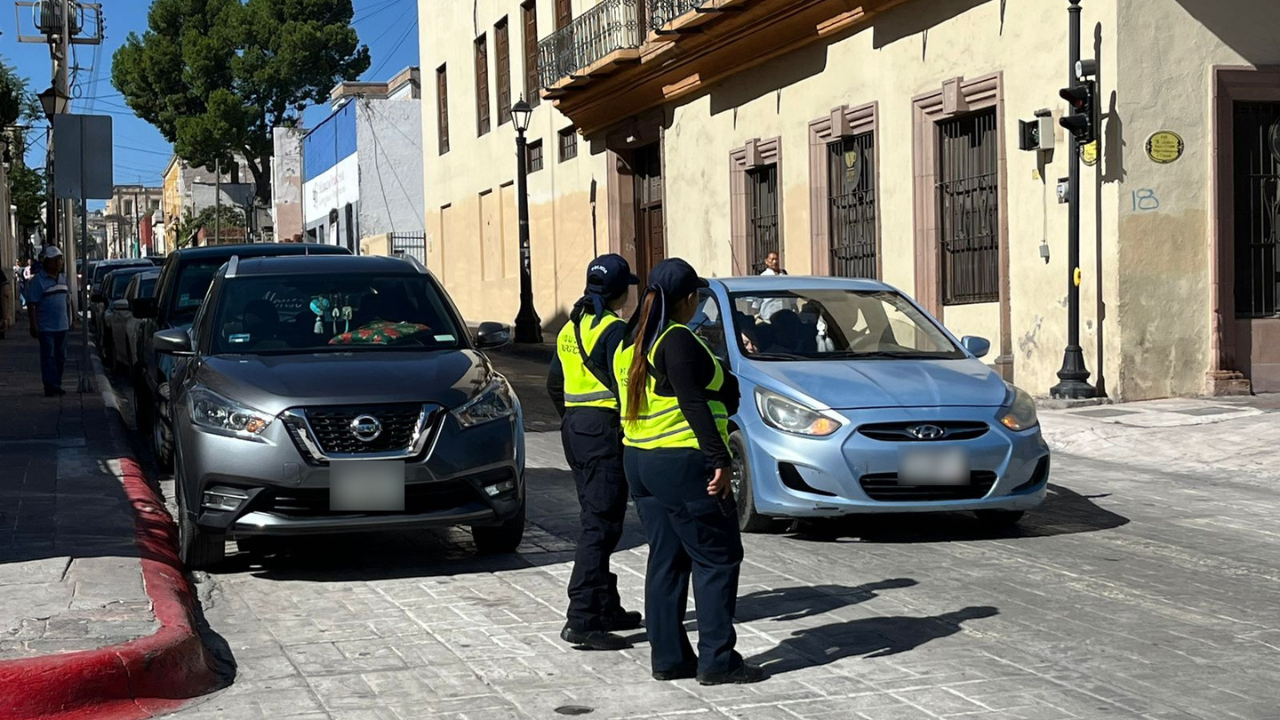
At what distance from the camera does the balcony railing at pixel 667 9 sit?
2423cm

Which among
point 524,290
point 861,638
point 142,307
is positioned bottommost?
point 861,638

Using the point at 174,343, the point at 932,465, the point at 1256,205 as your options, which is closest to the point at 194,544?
the point at 174,343

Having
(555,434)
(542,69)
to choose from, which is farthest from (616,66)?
(555,434)

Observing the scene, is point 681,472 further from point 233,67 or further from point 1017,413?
point 233,67

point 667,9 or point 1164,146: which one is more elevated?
point 667,9

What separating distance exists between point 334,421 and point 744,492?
2.55m

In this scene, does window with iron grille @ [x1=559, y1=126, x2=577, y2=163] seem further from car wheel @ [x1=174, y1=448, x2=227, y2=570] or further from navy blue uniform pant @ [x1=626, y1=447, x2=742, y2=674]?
navy blue uniform pant @ [x1=626, y1=447, x2=742, y2=674]

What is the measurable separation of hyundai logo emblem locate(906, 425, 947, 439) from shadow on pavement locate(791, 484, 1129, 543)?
701mm

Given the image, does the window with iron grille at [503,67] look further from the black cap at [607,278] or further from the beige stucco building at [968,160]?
the black cap at [607,278]

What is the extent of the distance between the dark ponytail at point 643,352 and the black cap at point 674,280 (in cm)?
3

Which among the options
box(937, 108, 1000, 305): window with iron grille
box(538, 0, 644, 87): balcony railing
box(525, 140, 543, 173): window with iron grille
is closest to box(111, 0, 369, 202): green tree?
box(525, 140, 543, 173): window with iron grille

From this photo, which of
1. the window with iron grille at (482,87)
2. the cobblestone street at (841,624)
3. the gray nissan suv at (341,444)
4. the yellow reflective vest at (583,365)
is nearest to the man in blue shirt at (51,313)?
the cobblestone street at (841,624)

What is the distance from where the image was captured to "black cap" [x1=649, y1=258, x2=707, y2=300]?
5.82 meters

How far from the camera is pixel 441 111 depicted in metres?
44.0
